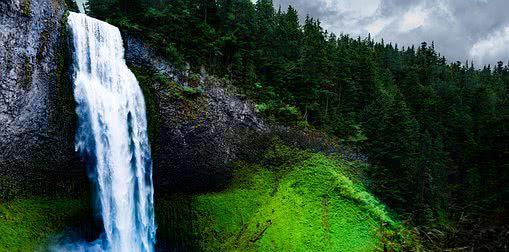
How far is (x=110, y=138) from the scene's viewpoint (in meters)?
19.7

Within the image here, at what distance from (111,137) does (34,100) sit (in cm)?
371

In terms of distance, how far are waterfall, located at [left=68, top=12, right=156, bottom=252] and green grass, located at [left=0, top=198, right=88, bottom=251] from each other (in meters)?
1.72

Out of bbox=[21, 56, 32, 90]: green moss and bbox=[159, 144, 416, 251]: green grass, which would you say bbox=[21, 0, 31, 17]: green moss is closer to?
bbox=[21, 56, 32, 90]: green moss

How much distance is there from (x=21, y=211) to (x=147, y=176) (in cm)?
596

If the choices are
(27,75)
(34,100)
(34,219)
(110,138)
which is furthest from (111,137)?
(34,219)

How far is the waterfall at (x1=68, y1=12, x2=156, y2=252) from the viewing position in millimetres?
19375

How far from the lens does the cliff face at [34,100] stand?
57.7 feet

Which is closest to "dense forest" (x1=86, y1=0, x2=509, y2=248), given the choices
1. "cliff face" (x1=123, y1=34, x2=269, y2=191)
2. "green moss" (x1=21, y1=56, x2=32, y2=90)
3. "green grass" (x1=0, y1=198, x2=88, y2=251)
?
"cliff face" (x1=123, y1=34, x2=269, y2=191)

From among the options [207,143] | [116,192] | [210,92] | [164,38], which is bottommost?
[116,192]

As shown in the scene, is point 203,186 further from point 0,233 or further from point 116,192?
point 0,233

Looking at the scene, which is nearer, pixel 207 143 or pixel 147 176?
pixel 147 176

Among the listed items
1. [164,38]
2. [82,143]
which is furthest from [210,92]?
[82,143]

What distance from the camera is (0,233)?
56.9ft

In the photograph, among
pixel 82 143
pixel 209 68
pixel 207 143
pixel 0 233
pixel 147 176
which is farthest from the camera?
pixel 209 68
